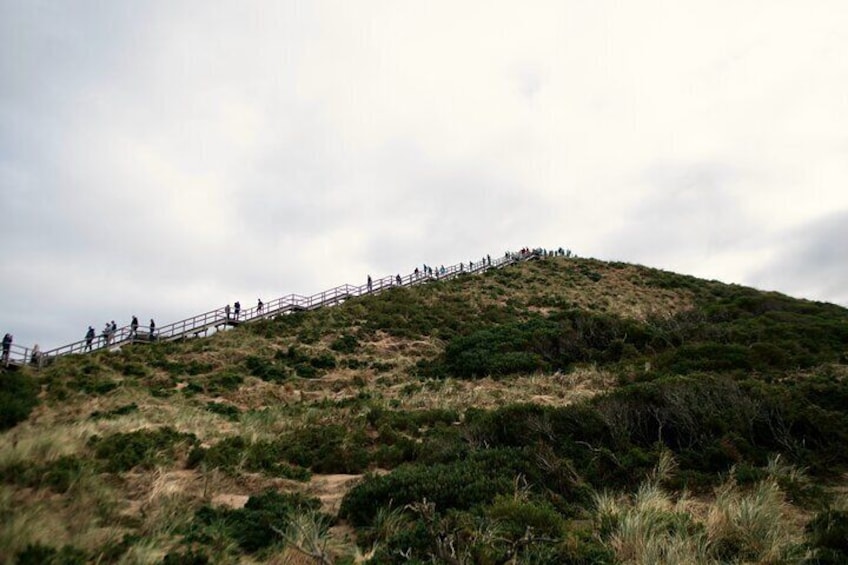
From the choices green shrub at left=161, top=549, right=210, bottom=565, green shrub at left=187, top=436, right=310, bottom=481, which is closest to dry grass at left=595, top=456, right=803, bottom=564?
green shrub at left=161, top=549, right=210, bottom=565

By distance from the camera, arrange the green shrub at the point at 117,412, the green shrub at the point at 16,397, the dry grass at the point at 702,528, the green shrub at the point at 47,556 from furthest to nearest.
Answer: the green shrub at the point at 117,412 < the green shrub at the point at 16,397 < the dry grass at the point at 702,528 < the green shrub at the point at 47,556

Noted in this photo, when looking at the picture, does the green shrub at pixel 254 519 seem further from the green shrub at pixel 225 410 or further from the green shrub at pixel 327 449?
the green shrub at pixel 225 410

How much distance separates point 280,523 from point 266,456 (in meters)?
4.04

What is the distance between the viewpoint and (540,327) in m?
27.3

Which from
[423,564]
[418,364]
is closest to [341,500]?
[423,564]

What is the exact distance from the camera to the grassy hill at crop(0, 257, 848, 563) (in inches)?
256

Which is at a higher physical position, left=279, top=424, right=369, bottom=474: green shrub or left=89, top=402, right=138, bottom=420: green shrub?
left=89, top=402, right=138, bottom=420: green shrub

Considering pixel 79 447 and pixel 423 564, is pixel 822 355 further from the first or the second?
pixel 79 447

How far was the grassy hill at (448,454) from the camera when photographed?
6.50m

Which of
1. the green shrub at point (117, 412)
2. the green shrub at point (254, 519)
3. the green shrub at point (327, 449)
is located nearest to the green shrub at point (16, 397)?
the green shrub at point (117, 412)

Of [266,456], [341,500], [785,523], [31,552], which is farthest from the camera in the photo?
[266,456]

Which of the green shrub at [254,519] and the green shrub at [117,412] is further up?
the green shrub at [117,412]

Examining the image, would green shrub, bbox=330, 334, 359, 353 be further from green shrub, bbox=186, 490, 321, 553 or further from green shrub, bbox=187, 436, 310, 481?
green shrub, bbox=186, 490, 321, 553

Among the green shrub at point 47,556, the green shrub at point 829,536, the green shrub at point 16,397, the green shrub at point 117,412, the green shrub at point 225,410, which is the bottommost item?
the green shrub at point 829,536
